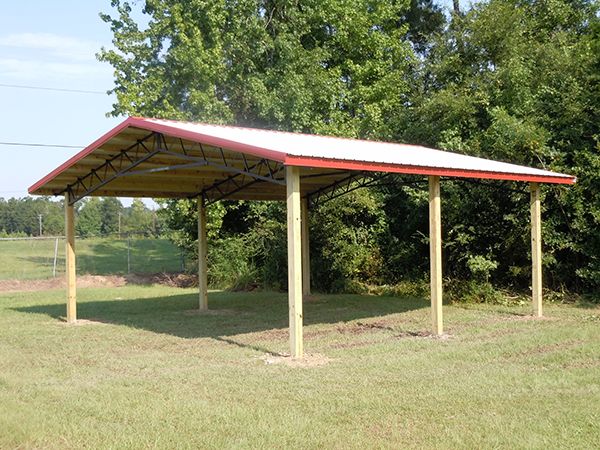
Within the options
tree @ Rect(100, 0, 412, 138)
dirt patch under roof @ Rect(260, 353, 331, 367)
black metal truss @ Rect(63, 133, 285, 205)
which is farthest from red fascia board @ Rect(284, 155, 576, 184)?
tree @ Rect(100, 0, 412, 138)

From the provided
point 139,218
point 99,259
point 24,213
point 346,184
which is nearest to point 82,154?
point 346,184

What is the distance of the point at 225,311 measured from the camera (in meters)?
13.9

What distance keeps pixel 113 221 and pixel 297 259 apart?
62.1 metres

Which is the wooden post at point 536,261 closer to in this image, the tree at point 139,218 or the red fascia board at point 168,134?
the red fascia board at point 168,134

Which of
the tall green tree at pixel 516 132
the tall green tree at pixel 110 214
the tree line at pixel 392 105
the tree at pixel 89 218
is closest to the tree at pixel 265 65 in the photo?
the tree line at pixel 392 105

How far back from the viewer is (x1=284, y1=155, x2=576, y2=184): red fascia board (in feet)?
26.4

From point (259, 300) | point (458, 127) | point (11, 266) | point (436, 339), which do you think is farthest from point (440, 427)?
point (11, 266)

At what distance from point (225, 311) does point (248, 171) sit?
16.7 feet

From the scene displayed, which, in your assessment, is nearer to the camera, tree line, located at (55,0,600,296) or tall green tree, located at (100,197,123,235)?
tree line, located at (55,0,600,296)

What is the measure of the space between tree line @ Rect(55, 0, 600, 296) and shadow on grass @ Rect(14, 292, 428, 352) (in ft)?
6.87

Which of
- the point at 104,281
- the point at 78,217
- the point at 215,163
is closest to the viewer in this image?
the point at 215,163

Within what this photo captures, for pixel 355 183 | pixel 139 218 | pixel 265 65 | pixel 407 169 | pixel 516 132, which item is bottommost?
pixel 407 169

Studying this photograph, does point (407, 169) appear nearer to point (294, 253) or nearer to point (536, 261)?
point (294, 253)

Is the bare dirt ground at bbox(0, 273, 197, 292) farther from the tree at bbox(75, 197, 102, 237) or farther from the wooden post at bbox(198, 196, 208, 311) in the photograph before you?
the tree at bbox(75, 197, 102, 237)
